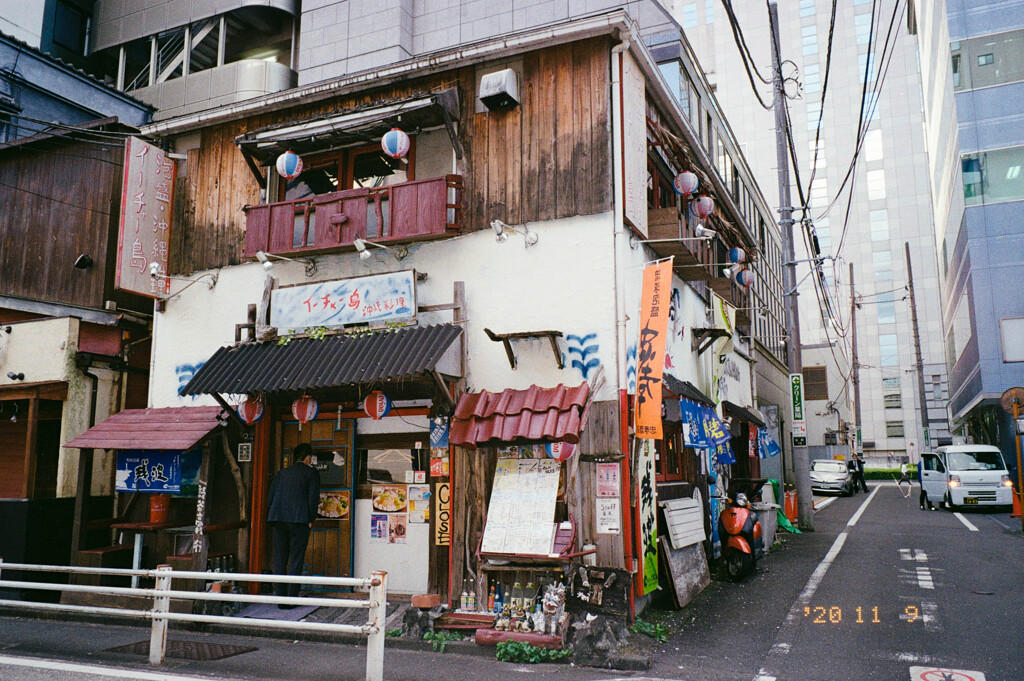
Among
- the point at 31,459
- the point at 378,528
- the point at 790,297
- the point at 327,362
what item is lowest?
the point at 378,528

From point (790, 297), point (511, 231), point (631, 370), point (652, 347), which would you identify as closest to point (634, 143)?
point (511, 231)

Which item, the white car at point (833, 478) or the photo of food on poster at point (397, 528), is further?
the white car at point (833, 478)

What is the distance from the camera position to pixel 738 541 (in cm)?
1170

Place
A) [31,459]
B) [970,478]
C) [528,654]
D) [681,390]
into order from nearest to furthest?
[528,654] < [681,390] < [31,459] < [970,478]

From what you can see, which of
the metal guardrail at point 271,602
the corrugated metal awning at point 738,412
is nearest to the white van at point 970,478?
the corrugated metal awning at point 738,412

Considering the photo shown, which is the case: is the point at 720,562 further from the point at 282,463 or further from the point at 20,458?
the point at 20,458

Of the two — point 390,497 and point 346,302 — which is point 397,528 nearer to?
point 390,497

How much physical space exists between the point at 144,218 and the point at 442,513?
7.56 meters

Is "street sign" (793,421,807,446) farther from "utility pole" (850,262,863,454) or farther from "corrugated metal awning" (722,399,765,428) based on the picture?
"utility pole" (850,262,863,454)

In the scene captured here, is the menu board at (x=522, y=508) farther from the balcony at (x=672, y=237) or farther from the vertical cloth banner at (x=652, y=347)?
the balcony at (x=672, y=237)

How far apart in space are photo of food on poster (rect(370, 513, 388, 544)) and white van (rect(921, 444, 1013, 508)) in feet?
65.2

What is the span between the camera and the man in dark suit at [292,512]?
10078 mm

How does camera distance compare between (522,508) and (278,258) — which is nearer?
(522,508)

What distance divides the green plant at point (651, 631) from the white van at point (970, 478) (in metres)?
18.3
